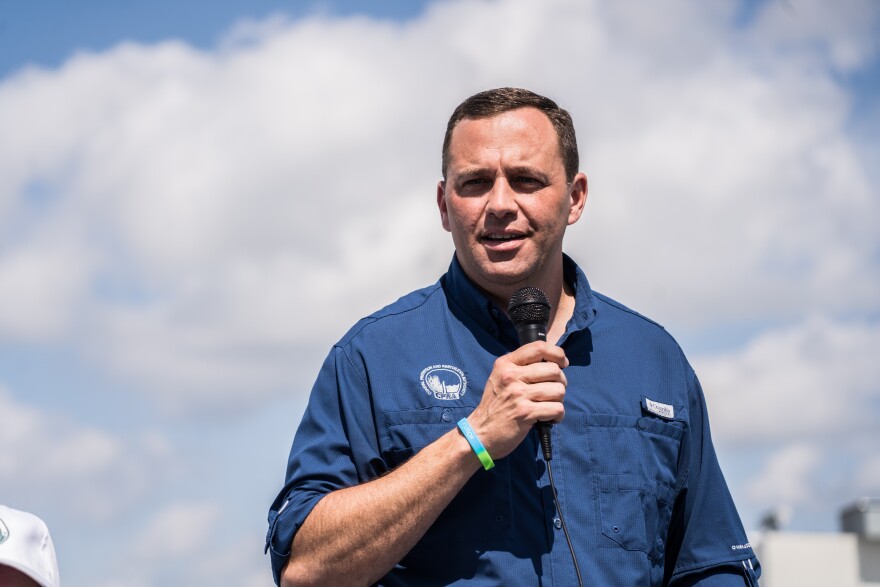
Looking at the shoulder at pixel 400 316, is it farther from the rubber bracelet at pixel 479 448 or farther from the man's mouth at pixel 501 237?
the rubber bracelet at pixel 479 448

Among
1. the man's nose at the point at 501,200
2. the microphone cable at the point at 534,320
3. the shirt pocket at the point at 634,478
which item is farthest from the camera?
the man's nose at the point at 501,200

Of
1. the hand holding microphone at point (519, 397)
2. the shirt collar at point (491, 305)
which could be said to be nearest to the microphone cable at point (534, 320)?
the hand holding microphone at point (519, 397)

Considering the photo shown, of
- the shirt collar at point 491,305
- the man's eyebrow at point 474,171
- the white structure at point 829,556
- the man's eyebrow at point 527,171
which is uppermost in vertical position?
the white structure at point 829,556

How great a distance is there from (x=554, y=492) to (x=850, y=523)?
29399 millimetres

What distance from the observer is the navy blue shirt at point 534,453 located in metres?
4.09

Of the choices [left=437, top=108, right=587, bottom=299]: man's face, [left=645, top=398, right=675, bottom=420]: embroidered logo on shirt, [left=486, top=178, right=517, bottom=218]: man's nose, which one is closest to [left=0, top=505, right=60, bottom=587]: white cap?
[left=437, top=108, right=587, bottom=299]: man's face

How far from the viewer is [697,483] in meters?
4.58

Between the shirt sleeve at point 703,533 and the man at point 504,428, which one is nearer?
the man at point 504,428

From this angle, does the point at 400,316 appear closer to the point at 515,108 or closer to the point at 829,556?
the point at 515,108

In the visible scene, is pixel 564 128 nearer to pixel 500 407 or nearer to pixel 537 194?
pixel 537 194

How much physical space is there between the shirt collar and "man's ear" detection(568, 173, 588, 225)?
9.1 inches

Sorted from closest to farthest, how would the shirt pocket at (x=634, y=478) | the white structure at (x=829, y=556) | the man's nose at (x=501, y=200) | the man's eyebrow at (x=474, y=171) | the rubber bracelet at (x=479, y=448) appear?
the rubber bracelet at (x=479, y=448) → the shirt pocket at (x=634, y=478) → the man's nose at (x=501, y=200) → the man's eyebrow at (x=474, y=171) → the white structure at (x=829, y=556)

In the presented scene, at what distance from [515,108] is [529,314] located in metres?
0.97

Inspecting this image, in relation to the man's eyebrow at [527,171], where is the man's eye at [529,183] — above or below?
below
